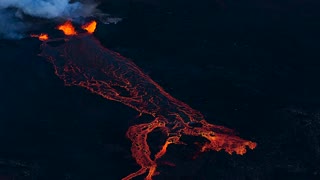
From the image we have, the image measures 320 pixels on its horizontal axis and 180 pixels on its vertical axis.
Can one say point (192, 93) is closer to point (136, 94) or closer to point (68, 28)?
point (136, 94)

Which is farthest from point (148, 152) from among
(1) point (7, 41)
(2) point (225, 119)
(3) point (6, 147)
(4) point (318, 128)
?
(1) point (7, 41)

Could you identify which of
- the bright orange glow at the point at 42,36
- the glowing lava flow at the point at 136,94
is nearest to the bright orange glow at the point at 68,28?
the glowing lava flow at the point at 136,94

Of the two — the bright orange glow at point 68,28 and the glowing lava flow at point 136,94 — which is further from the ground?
the bright orange glow at point 68,28

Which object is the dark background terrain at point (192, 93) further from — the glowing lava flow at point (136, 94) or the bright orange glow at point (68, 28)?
the bright orange glow at point (68, 28)

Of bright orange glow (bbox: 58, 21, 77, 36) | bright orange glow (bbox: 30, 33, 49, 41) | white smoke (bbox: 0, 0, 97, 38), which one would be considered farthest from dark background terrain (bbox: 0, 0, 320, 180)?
bright orange glow (bbox: 58, 21, 77, 36)

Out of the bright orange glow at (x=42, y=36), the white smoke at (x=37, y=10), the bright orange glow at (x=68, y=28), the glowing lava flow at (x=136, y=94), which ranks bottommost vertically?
the glowing lava flow at (x=136, y=94)

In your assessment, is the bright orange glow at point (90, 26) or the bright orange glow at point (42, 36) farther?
the bright orange glow at point (90, 26)

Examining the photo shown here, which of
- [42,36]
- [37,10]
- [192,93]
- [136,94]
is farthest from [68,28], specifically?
[192,93]
